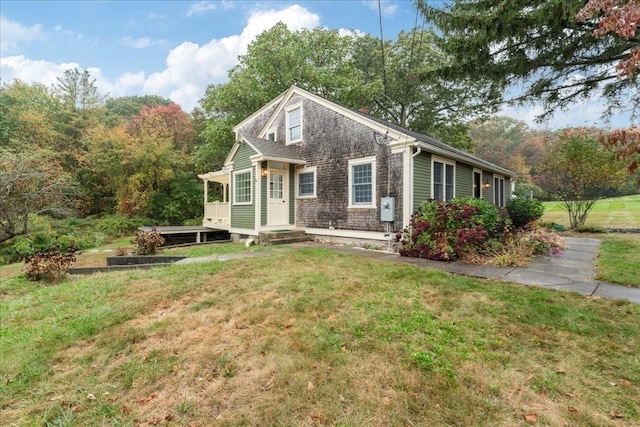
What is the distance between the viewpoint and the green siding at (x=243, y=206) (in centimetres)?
1129

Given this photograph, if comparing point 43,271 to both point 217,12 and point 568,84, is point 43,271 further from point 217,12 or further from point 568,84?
point 568,84

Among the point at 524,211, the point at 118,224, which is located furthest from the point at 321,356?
the point at 118,224

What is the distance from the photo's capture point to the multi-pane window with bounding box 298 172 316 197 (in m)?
11.5

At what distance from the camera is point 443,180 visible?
10.2 meters

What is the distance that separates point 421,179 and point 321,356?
744cm

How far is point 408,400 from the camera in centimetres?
228

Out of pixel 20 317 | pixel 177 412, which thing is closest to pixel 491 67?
pixel 177 412

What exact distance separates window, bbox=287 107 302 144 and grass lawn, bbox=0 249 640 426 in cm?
840

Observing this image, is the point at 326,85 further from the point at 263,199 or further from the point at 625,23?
the point at 625,23

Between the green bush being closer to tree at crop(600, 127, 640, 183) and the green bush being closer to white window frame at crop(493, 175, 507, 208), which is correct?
tree at crop(600, 127, 640, 183)

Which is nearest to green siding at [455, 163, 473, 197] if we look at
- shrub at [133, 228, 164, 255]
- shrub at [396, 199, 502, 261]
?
shrub at [396, 199, 502, 261]

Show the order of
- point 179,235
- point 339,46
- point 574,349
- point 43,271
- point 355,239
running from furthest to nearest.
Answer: point 339,46 < point 179,235 < point 355,239 < point 43,271 < point 574,349

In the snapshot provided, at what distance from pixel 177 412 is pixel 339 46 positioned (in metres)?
23.0

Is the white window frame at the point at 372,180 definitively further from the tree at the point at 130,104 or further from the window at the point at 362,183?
the tree at the point at 130,104
